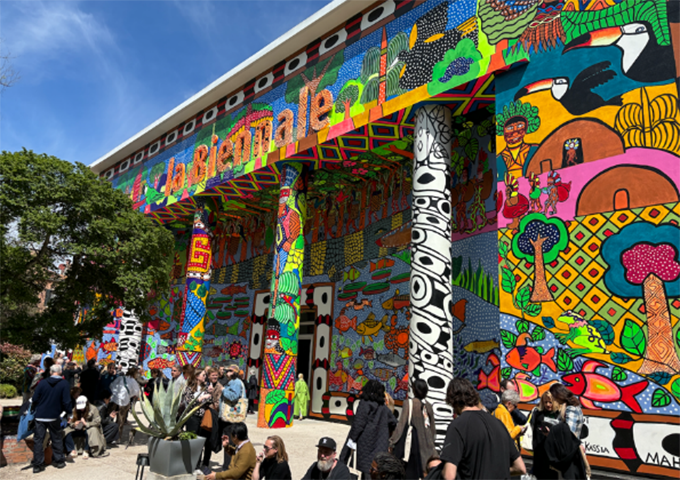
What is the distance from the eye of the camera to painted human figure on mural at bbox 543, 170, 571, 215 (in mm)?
7715

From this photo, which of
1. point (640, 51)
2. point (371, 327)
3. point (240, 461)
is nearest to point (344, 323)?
point (371, 327)

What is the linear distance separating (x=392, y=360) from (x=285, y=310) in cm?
308

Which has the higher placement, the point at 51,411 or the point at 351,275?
the point at 351,275

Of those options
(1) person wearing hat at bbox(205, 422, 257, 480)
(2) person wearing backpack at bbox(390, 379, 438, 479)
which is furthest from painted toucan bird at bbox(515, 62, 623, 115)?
(1) person wearing hat at bbox(205, 422, 257, 480)

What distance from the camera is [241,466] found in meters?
4.78

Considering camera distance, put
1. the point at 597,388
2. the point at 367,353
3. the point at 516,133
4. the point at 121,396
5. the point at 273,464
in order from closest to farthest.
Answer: the point at 273,464, the point at 597,388, the point at 516,133, the point at 121,396, the point at 367,353

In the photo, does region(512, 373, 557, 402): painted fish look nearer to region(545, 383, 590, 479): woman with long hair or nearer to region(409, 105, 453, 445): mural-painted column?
region(409, 105, 453, 445): mural-painted column

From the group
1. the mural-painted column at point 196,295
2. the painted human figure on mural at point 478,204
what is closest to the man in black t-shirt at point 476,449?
the painted human figure on mural at point 478,204

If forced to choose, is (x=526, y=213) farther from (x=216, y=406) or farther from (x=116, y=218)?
(x=116, y=218)

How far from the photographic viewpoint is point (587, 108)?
25.3 ft

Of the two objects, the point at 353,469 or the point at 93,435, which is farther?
the point at 93,435

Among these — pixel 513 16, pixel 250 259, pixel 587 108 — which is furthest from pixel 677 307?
pixel 250 259

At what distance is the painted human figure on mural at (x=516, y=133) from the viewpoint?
834 centimetres

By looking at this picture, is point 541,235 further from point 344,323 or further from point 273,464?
point 344,323
